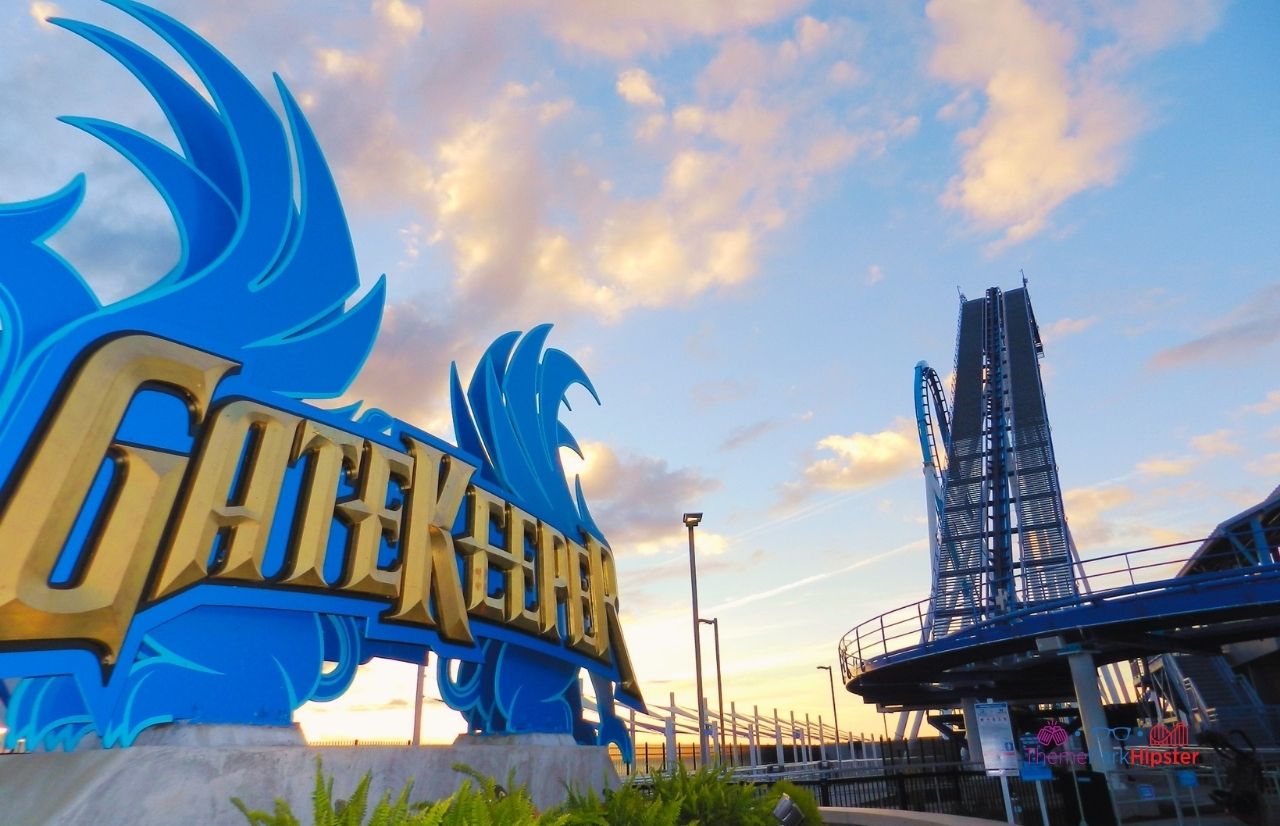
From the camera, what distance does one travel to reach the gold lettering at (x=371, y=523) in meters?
9.06

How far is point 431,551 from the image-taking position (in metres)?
10.2

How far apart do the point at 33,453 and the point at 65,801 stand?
2.77 metres

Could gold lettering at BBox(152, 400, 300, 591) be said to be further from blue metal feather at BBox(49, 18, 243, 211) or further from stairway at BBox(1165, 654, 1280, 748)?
stairway at BBox(1165, 654, 1280, 748)

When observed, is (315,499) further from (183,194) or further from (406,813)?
(406,813)

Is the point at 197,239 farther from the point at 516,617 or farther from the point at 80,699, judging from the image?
the point at 516,617

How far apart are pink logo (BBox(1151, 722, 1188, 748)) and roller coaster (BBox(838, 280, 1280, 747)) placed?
2.99m

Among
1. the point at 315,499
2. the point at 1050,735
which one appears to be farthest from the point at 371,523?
the point at 1050,735

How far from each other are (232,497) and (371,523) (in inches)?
65.4

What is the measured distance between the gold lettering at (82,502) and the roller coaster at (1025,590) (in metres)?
22.6

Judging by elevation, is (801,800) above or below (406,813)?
above

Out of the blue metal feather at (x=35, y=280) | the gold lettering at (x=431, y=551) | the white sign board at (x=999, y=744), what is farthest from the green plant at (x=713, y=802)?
the blue metal feather at (x=35, y=280)

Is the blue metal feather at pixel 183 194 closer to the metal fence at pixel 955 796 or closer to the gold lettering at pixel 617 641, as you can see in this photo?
the gold lettering at pixel 617 641

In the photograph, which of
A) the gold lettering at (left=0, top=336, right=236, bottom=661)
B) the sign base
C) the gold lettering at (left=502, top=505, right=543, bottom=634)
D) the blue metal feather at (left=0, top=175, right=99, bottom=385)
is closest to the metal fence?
the gold lettering at (left=502, top=505, right=543, bottom=634)

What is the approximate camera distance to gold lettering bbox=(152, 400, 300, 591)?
7.43 meters
